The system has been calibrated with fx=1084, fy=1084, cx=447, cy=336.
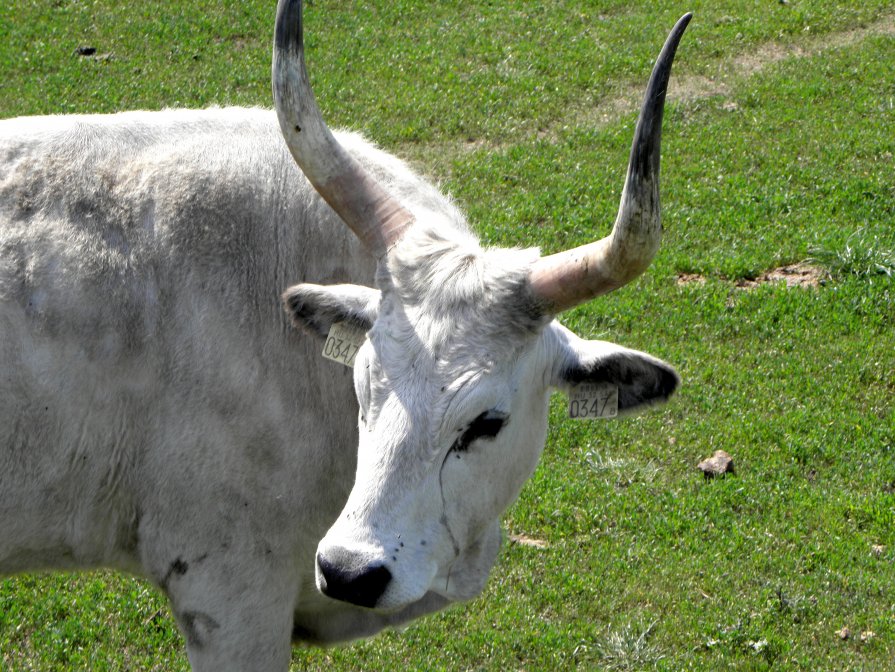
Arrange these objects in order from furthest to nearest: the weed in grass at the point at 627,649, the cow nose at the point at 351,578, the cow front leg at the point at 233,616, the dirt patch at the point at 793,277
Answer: the dirt patch at the point at 793,277 → the weed in grass at the point at 627,649 → the cow front leg at the point at 233,616 → the cow nose at the point at 351,578

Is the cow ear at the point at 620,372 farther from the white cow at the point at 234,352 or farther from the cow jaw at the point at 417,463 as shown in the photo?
the cow jaw at the point at 417,463

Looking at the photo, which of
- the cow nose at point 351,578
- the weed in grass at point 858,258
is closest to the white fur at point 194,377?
the cow nose at point 351,578

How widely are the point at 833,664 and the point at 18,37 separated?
1448 cm

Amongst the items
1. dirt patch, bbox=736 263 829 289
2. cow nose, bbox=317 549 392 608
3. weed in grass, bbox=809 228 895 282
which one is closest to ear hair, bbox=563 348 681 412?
cow nose, bbox=317 549 392 608

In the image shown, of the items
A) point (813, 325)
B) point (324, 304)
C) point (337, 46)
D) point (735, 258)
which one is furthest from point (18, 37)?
point (324, 304)

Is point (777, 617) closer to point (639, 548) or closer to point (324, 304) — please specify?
point (639, 548)

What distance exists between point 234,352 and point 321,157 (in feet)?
3.21

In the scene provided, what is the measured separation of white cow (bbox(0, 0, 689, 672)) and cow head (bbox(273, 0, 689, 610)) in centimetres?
1

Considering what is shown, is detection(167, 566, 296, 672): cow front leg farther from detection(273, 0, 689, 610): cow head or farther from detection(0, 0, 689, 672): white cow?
detection(273, 0, 689, 610): cow head

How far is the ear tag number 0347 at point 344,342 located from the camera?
4.67 meters

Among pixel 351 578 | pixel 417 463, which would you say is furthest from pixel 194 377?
pixel 351 578

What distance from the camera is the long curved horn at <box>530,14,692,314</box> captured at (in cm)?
384

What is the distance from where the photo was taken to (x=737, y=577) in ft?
23.6

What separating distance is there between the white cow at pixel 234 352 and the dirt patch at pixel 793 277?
5959 millimetres
